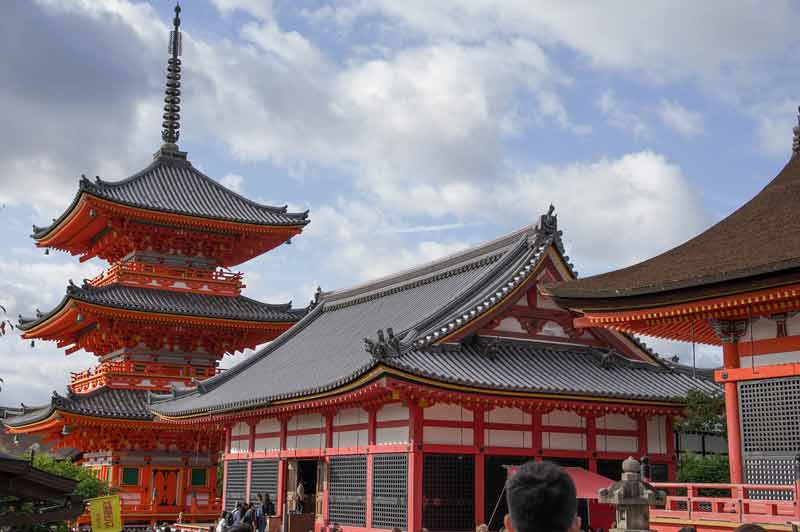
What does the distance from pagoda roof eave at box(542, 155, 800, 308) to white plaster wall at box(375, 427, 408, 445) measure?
4759 mm

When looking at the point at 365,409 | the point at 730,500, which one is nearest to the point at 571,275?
the point at 365,409

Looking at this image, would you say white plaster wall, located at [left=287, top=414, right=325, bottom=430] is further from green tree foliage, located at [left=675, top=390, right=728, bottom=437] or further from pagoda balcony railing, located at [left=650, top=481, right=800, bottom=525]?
pagoda balcony railing, located at [left=650, top=481, right=800, bottom=525]

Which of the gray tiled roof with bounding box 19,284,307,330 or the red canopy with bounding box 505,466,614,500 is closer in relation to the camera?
the red canopy with bounding box 505,466,614,500

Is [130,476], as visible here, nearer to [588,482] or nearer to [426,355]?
[426,355]

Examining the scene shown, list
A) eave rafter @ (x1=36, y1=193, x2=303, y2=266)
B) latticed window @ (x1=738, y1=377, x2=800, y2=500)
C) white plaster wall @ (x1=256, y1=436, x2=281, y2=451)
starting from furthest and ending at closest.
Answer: eave rafter @ (x1=36, y1=193, x2=303, y2=266) → white plaster wall @ (x1=256, y1=436, x2=281, y2=451) → latticed window @ (x1=738, y1=377, x2=800, y2=500)

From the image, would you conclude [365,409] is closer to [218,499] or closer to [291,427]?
[291,427]

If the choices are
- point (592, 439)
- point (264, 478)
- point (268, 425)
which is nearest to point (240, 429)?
point (268, 425)

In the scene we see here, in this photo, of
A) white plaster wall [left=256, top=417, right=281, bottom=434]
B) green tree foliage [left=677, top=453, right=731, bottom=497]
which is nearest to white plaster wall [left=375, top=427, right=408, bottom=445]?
white plaster wall [left=256, top=417, right=281, bottom=434]

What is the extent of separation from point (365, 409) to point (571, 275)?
6.35 metres

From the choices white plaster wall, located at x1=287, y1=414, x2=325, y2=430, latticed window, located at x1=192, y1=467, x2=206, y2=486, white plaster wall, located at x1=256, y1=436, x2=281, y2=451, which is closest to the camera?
white plaster wall, located at x1=287, y1=414, x2=325, y2=430

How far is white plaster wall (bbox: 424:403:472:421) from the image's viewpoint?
72.1ft

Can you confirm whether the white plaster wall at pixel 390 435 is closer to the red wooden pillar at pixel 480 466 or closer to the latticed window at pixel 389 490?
the latticed window at pixel 389 490

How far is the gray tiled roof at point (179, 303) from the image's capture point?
37.7 m

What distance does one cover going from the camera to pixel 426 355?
74.2 ft
